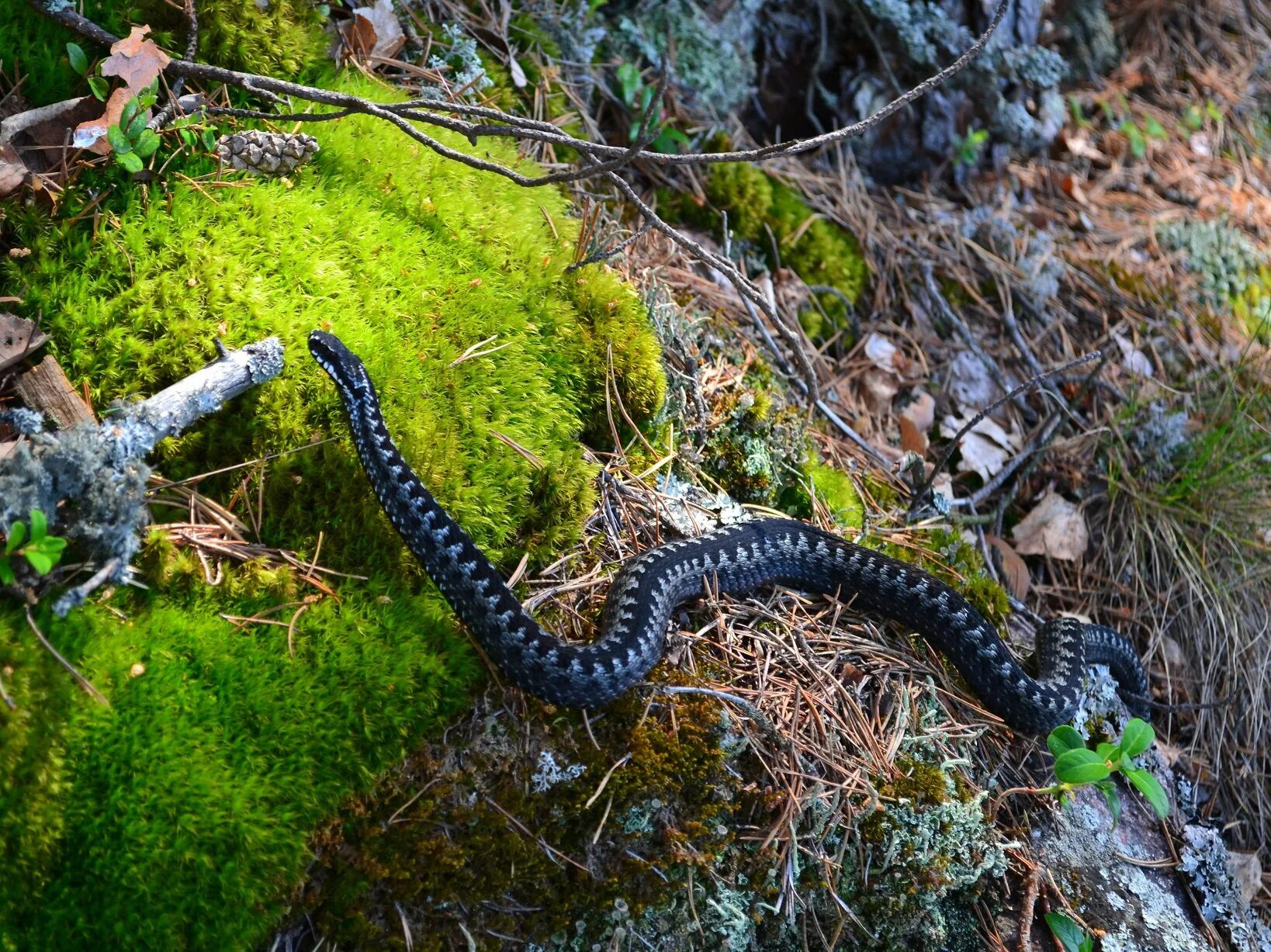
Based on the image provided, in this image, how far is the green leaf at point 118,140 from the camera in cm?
384

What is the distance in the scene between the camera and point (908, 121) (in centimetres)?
775

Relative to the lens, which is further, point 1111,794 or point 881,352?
point 881,352

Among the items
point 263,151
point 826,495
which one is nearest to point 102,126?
point 263,151

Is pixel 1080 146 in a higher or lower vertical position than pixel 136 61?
lower

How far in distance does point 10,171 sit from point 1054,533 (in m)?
6.27

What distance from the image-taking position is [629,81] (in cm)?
640

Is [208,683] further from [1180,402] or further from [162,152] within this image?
[1180,402]

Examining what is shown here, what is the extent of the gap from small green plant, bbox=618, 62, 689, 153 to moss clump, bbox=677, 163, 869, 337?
0.42 m

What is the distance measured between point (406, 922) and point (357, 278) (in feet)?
9.47

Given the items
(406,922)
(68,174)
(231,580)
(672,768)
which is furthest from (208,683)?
(68,174)

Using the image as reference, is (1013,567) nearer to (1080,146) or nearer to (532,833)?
(532,833)

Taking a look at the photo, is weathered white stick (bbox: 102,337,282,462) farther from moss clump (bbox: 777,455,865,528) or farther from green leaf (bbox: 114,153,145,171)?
moss clump (bbox: 777,455,865,528)

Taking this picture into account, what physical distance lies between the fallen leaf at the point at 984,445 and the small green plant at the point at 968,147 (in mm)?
2756

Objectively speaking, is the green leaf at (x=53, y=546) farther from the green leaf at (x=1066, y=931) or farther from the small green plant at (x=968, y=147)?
the small green plant at (x=968, y=147)
